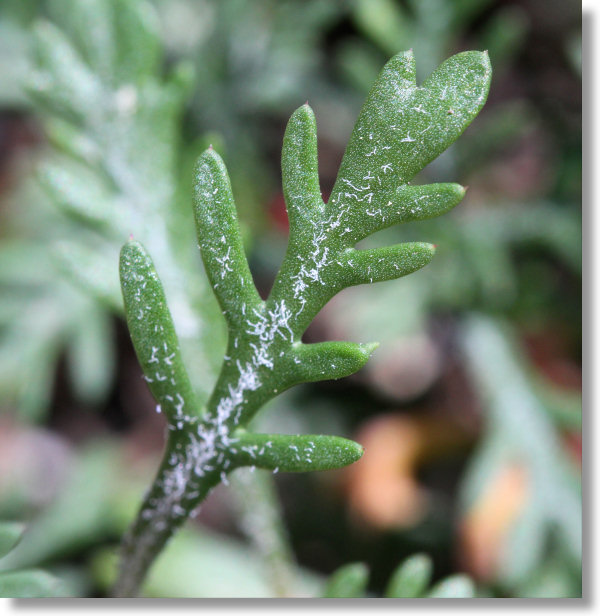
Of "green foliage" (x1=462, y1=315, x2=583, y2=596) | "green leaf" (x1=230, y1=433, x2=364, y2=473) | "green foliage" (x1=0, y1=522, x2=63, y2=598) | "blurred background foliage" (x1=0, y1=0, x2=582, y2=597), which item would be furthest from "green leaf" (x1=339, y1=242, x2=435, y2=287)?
"green foliage" (x1=462, y1=315, x2=583, y2=596)

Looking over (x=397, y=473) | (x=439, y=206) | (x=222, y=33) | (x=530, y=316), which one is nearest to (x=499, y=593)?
(x=397, y=473)

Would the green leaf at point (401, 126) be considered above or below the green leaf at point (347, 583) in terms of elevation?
above

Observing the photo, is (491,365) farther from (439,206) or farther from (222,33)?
(439,206)

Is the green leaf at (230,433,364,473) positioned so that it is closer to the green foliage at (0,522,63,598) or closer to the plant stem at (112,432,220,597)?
the plant stem at (112,432,220,597)

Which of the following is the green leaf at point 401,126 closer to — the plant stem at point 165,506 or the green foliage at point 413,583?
the plant stem at point 165,506

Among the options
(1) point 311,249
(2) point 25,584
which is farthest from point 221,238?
(2) point 25,584

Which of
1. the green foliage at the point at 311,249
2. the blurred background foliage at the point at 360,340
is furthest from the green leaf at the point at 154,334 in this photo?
the blurred background foliage at the point at 360,340
